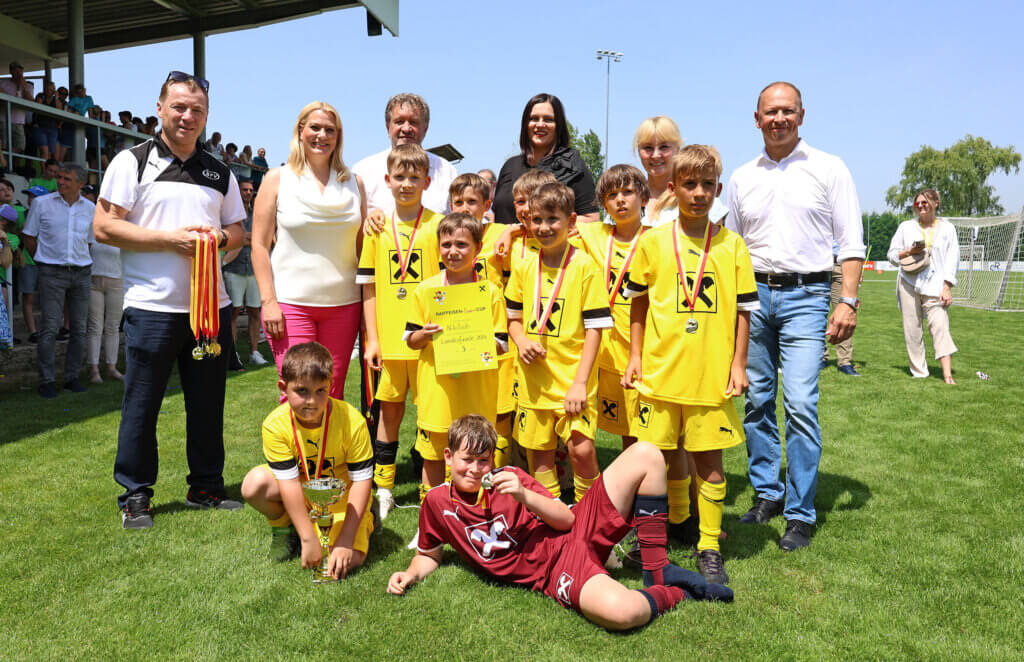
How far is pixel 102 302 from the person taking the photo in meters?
8.78

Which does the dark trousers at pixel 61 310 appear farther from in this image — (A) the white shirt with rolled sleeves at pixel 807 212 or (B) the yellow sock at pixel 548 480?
(A) the white shirt with rolled sleeves at pixel 807 212

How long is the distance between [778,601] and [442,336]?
6.97 feet

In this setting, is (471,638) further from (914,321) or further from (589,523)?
(914,321)

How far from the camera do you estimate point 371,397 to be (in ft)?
16.3

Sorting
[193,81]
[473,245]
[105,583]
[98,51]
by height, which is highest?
[98,51]

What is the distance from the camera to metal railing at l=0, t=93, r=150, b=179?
11.2m

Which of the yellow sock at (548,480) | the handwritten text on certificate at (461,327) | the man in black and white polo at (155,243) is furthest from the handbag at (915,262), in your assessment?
the man in black and white polo at (155,243)

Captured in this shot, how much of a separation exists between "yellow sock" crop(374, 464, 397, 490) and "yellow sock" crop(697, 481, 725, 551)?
2013 millimetres

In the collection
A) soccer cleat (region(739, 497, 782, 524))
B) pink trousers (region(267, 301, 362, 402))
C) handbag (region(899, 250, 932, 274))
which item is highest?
handbag (region(899, 250, 932, 274))

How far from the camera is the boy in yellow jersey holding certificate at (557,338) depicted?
11.9 feet

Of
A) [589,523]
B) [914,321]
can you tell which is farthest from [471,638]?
[914,321]

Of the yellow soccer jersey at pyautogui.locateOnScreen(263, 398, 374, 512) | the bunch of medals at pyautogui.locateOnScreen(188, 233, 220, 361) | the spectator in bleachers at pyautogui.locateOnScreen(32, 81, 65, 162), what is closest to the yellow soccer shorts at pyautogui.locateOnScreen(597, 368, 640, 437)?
the yellow soccer jersey at pyautogui.locateOnScreen(263, 398, 374, 512)

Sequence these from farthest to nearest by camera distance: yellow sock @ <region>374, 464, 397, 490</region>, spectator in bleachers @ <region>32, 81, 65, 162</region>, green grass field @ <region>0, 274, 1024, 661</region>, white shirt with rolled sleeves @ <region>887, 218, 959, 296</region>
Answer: spectator in bleachers @ <region>32, 81, 65, 162</region> < white shirt with rolled sleeves @ <region>887, 218, 959, 296</region> < yellow sock @ <region>374, 464, 397, 490</region> < green grass field @ <region>0, 274, 1024, 661</region>

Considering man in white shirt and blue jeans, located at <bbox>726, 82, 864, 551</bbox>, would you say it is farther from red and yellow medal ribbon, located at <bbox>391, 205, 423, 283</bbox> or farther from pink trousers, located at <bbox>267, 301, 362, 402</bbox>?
pink trousers, located at <bbox>267, 301, 362, 402</bbox>
